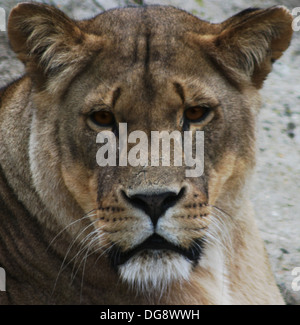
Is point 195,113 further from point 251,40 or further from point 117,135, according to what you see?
point 251,40

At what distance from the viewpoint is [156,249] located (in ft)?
9.43

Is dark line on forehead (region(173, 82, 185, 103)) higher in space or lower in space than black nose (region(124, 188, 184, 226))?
higher

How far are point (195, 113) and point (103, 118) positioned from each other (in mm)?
434

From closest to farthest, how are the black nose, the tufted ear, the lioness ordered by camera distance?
the black nose, the lioness, the tufted ear

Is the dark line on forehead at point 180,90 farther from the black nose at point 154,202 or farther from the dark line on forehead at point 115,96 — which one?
the black nose at point 154,202

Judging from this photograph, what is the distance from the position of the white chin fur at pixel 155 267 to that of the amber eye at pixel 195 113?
644 millimetres

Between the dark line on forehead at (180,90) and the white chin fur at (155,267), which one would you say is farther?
the dark line on forehead at (180,90)

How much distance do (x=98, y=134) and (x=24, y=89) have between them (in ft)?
2.19

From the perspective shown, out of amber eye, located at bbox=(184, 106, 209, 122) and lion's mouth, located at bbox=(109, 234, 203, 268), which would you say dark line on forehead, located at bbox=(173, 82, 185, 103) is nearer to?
amber eye, located at bbox=(184, 106, 209, 122)

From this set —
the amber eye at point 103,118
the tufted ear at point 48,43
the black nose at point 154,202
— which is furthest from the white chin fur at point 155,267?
the tufted ear at point 48,43

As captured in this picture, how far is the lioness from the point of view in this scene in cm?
300

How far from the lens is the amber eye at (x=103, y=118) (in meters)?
3.10

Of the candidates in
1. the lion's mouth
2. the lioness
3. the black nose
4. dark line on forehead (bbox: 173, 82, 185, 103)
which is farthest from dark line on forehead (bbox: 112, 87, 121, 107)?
the lion's mouth

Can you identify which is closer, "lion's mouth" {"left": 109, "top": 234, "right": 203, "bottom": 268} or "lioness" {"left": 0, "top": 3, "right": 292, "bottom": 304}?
"lion's mouth" {"left": 109, "top": 234, "right": 203, "bottom": 268}
